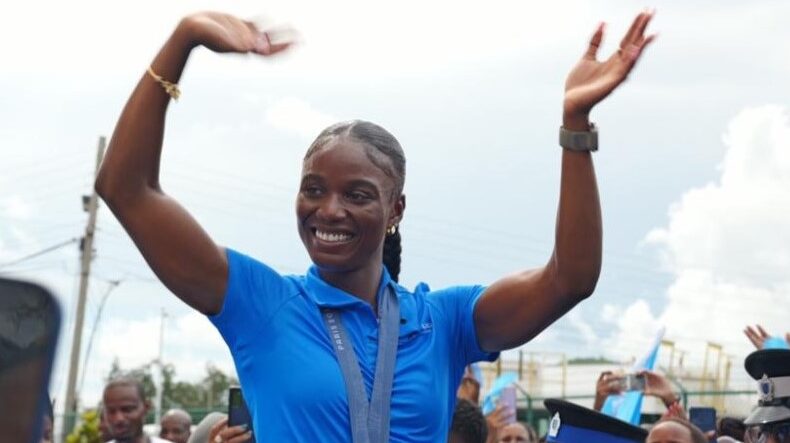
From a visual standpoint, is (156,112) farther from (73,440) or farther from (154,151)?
(73,440)

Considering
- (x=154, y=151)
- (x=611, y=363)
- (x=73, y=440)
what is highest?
(x=154, y=151)

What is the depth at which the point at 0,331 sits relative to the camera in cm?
137

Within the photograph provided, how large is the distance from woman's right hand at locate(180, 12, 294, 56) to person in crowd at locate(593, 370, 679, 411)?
640 cm

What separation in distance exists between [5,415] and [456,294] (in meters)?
2.30

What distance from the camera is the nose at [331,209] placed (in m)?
3.34

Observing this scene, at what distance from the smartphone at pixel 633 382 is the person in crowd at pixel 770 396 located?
12.8 feet

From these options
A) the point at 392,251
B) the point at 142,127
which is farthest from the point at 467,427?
the point at 142,127

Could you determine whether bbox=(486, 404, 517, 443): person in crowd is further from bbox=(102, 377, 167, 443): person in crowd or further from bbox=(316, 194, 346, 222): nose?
bbox=(316, 194, 346, 222): nose

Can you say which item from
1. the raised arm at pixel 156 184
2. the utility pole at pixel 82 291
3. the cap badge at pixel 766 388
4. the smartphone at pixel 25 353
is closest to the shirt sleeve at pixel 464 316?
the raised arm at pixel 156 184

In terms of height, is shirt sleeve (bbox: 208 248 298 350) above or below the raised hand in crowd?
above

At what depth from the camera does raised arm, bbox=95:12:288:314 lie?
10.5 ft

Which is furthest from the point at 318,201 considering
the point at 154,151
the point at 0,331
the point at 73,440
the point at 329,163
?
the point at 73,440

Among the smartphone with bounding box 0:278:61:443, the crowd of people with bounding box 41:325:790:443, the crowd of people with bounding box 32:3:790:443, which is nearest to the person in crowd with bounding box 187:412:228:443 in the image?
the crowd of people with bounding box 41:325:790:443

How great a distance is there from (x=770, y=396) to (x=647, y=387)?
4057mm
